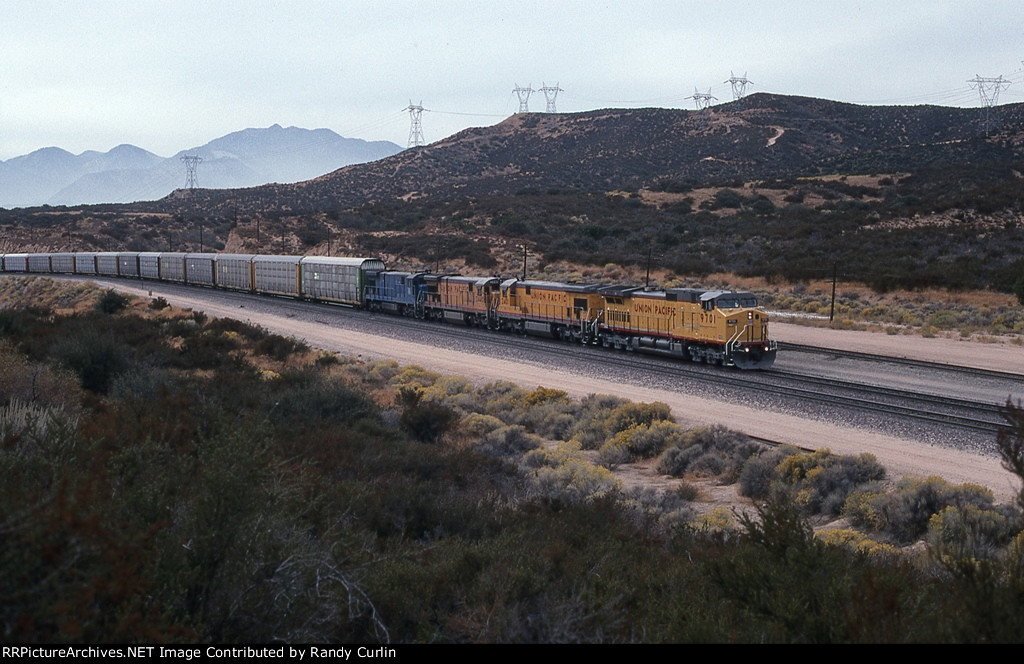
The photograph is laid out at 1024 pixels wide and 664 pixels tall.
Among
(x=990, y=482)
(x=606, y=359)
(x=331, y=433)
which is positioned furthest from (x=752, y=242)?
(x=331, y=433)

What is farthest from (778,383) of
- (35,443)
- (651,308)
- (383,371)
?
(35,443)

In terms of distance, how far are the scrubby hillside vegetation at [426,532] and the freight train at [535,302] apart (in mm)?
9913

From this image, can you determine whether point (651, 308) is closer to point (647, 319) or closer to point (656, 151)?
point (647, 319)

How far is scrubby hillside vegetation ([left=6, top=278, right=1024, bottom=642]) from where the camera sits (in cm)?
557

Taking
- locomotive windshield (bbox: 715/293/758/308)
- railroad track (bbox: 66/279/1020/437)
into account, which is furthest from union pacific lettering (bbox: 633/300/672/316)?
locomotive windshield (bbox: 715/293/758/308)

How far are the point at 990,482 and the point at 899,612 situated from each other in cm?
1108

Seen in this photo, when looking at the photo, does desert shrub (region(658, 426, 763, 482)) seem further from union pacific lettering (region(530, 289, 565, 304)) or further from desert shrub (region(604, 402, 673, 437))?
union pacific lettering (region(530, 289, 565, 304))

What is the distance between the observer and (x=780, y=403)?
22922mm

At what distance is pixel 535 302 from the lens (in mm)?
37438

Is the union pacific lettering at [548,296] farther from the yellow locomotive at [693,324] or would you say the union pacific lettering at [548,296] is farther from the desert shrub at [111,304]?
the desert shrub at [111,304]

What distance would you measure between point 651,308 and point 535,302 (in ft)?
25.2

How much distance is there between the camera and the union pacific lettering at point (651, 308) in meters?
30.6

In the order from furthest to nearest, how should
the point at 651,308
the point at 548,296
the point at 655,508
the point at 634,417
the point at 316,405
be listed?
the point at 548,296, the point at 651,308, the point at 634,417, the point at 316,405, the point at 655,508

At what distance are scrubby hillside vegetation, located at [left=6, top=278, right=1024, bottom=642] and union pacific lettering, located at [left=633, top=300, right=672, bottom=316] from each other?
Answer: 36.9 feet
